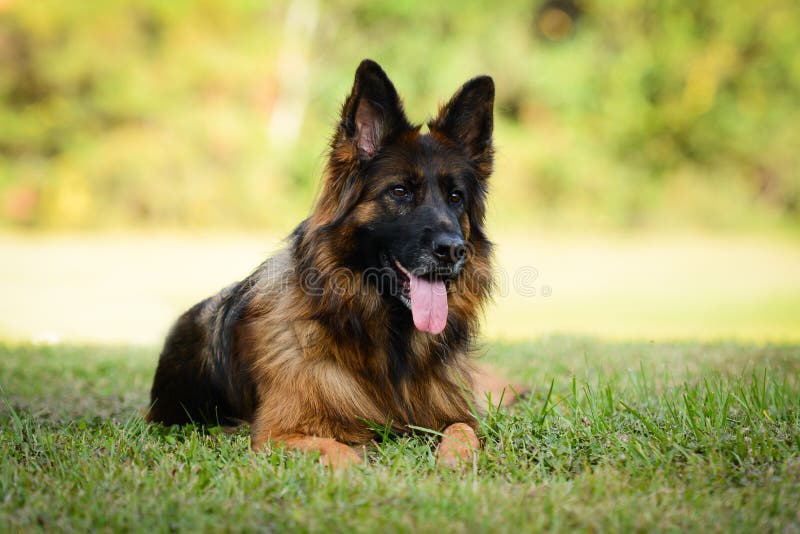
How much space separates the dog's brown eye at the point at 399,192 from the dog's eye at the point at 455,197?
28 centimetres

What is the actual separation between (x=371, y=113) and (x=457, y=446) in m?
1.96

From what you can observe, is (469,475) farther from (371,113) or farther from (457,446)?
(371,113)

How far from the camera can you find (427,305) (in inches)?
174

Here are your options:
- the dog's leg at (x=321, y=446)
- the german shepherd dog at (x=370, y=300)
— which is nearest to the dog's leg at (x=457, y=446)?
the german shepherd dog at (x=370, y=300)

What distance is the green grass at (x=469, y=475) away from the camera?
10.2 ft

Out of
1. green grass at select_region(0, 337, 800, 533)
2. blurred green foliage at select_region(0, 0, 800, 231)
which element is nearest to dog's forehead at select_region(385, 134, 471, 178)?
green grass at select_region(0, 337, 800, 533)

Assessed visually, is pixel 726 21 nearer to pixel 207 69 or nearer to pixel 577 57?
pixel 577 57

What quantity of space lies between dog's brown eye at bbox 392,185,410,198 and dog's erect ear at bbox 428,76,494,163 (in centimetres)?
53

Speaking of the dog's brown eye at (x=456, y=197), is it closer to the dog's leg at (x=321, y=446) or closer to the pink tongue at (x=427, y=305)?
the pink tongue at (x=427, y=305)

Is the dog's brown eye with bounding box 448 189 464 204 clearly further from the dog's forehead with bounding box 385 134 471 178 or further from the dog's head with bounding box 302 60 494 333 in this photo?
the dog's forehead with bounding box 385 134 471 178

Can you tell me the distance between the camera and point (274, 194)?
2347 centimetres

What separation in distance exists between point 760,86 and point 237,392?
89.4ft

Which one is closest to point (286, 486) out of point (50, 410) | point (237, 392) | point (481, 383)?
point (237, 392)

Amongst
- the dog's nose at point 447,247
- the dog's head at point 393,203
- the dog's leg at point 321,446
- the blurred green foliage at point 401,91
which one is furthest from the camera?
the blurred green foliage at point 401,91
